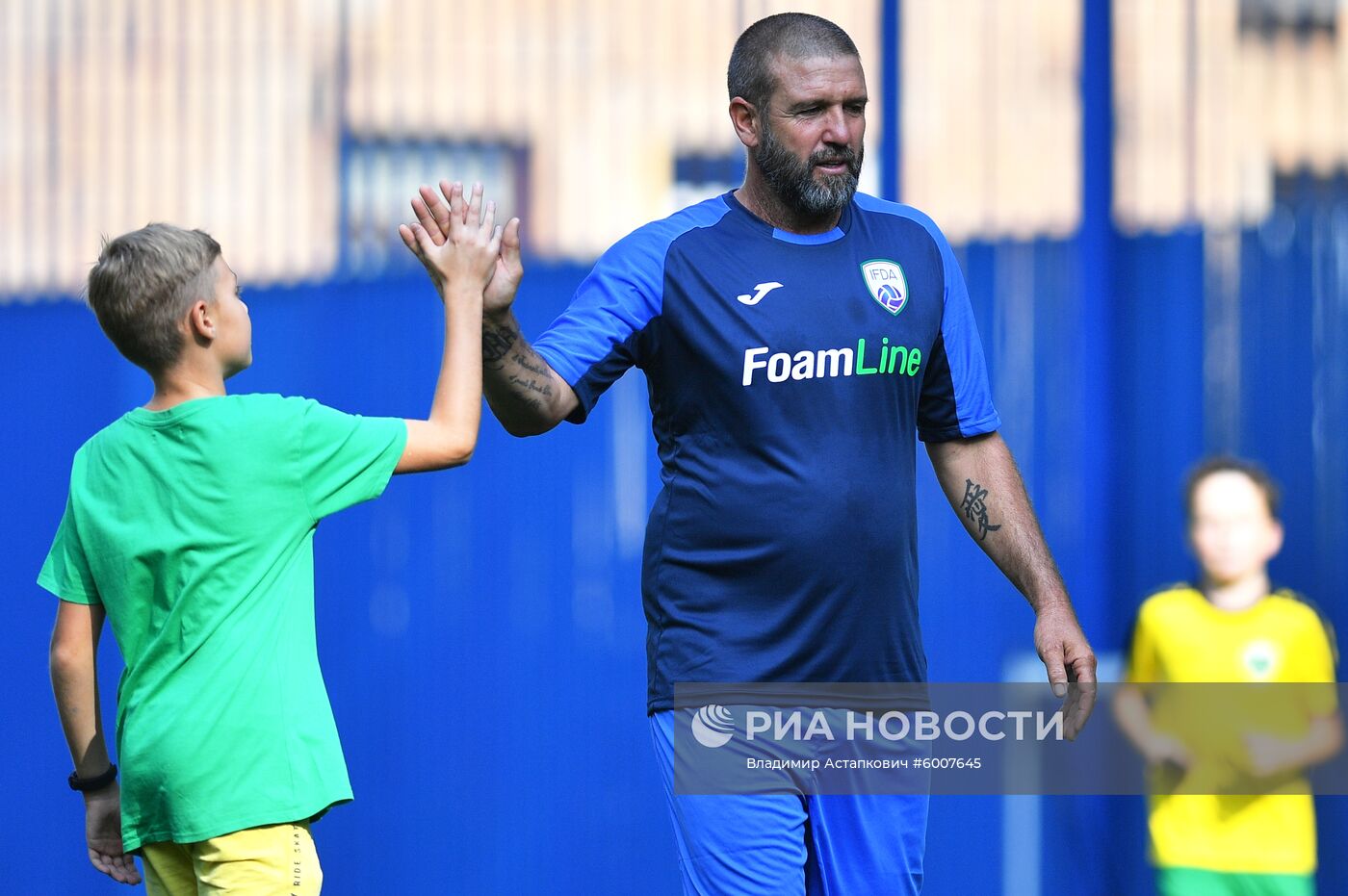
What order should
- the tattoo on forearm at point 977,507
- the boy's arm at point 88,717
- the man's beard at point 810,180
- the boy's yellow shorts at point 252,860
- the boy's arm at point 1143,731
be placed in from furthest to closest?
the boy's arm at point 1143,731 < the tattoo on forearm at point 977,507 < the man's beard at point 810,180 < the boy's arm at point 88,717 < the boy's yellow shorts at point 252,860

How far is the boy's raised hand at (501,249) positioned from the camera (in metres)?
2.88

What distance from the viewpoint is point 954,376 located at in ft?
10.9

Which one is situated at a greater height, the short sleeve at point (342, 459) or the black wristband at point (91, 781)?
the short sleeve at point (342, 459)

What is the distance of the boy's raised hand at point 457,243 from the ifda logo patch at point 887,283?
0.75 m

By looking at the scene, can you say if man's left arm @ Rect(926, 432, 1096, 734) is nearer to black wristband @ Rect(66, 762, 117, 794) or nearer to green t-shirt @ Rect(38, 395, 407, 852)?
green t-shirt @ Rect(38, 395, 407, 852)

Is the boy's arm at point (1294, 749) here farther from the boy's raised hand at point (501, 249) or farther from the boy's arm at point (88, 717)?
the boy's arm at point (88, 717)

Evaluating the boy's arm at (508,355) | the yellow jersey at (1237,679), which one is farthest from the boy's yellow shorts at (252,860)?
the yellow jersey at (1237,679)

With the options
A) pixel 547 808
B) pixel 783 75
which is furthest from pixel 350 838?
pixel 783 75

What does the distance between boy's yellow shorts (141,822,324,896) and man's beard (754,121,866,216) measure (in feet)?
4.85

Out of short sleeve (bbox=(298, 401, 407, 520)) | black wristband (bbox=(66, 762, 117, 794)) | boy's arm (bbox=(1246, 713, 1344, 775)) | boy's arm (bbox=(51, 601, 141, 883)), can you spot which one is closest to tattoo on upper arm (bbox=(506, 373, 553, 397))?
short sleeve (bbox=(298, 401, 407, 520))

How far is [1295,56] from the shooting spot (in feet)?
15.3

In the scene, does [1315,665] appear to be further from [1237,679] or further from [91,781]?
[91,781]

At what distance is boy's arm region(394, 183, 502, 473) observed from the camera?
2.84m

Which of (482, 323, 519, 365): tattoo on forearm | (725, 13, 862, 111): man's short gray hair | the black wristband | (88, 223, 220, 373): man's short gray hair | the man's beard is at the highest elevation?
(725, 13, 862, 111): man's short gray hair
